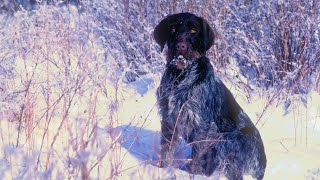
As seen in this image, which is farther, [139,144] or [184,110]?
[139,144]

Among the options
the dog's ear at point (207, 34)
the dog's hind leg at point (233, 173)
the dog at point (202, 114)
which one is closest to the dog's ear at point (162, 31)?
the dog at point (202, 114)

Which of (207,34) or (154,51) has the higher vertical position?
(207,34)

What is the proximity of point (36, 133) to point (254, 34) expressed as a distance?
3236 millimetres

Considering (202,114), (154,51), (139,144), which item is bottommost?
(139,144)

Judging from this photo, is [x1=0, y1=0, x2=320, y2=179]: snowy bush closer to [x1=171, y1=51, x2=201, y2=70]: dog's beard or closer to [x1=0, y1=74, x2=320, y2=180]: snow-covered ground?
[x1=0, y1=74, x2=320, y2=180]: snow-covered ground

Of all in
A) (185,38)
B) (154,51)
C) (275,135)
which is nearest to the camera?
(185,38)

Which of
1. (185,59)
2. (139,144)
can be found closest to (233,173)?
(139,144)

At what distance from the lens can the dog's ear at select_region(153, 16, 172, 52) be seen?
3748 millimetres

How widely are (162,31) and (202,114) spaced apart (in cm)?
78

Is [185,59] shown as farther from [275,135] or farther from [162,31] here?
[275,135]

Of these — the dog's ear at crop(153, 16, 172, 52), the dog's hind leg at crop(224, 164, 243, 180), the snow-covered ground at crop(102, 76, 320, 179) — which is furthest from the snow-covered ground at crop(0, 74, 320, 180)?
the dog's ear at crop(153, 16, 172, 52)

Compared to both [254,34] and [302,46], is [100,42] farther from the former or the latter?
[302,46]

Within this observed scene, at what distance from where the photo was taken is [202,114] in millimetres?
3412

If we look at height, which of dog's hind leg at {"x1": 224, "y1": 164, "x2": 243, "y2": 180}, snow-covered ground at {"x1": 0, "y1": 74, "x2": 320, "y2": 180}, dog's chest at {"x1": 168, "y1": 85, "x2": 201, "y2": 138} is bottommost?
dog's hind leg at {"x1": 224, "y1": 164, "x2": 243, "y2": 180}
